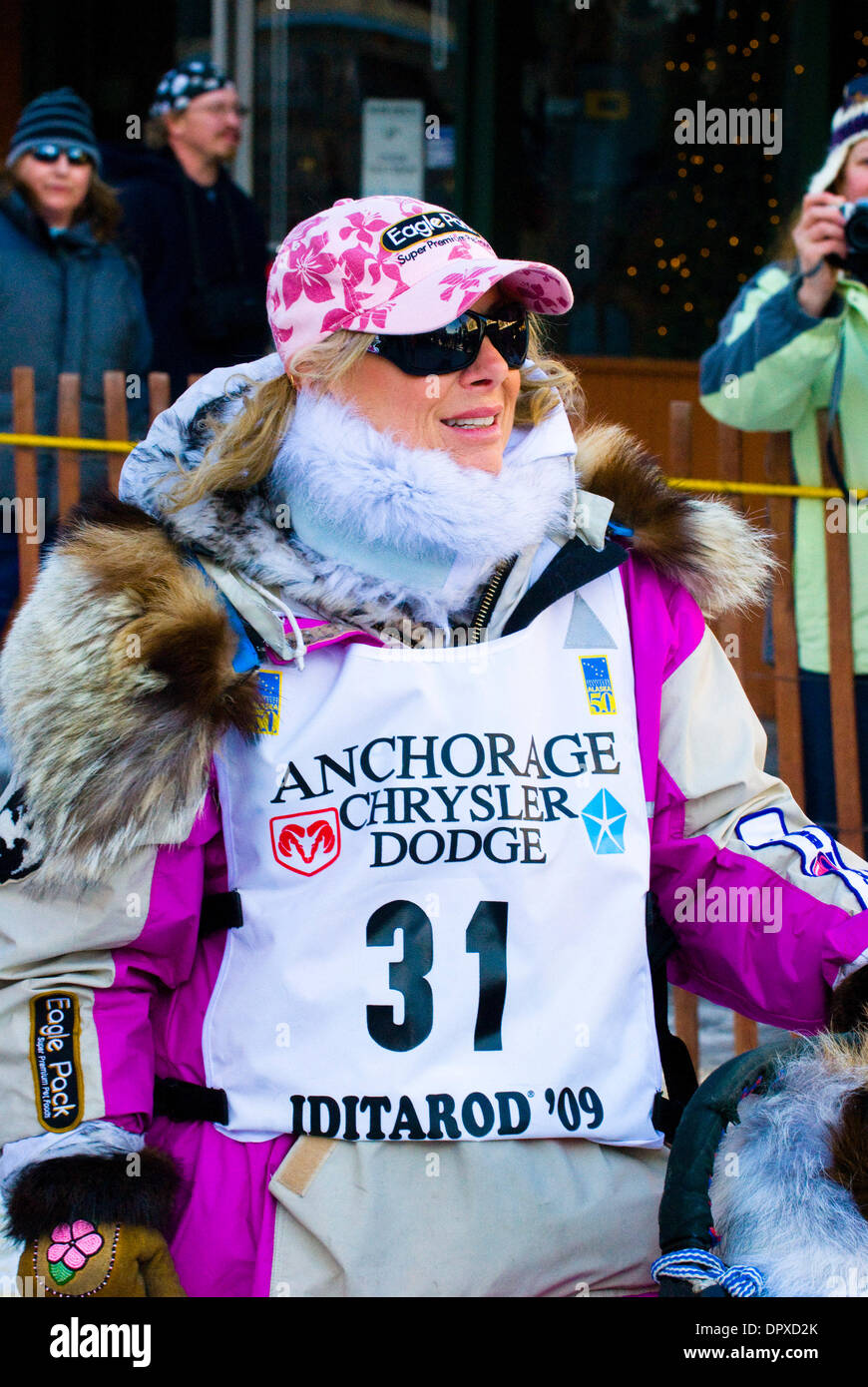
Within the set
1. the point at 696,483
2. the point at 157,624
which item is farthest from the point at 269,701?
the point at 696,483

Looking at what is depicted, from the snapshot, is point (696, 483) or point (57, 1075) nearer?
point (57, 1075)

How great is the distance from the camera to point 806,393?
3.62 meters

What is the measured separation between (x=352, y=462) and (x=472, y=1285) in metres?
1.10

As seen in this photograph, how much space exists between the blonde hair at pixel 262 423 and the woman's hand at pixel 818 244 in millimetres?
1311

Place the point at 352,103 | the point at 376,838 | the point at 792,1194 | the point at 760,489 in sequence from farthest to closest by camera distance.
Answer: the point at 352,103 < the point at 760,489 < the point at 376,838 < the point at 792,1194

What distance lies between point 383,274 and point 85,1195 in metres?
1.29

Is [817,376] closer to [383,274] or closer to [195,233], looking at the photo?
[383,274]

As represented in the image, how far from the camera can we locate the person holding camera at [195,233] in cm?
529

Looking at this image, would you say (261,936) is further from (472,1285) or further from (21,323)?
(21,323)

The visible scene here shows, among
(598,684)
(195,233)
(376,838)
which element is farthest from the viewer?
(195,233)

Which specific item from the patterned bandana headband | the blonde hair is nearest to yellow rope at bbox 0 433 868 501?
the blonde hair

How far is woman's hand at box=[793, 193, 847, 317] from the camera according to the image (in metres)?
3.41

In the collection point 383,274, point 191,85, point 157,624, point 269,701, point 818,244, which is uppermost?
point 191,85
